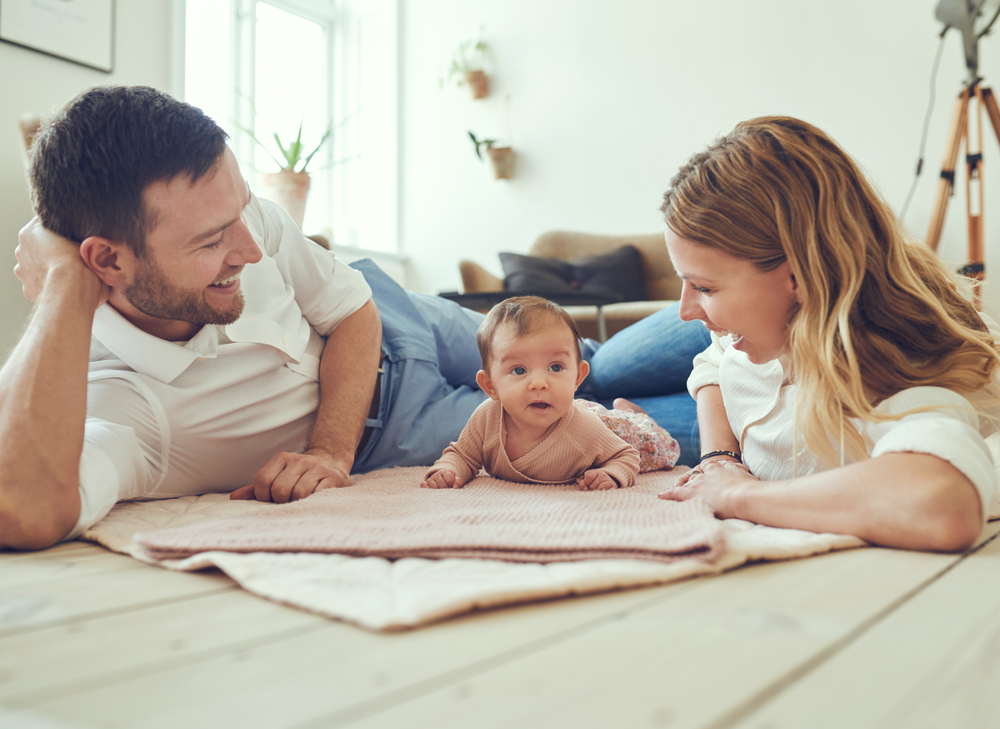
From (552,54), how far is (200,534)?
4.34 meters

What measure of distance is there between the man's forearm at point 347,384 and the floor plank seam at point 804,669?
0.91 m

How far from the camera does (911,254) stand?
0.98m

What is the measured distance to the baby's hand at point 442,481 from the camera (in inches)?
48.6

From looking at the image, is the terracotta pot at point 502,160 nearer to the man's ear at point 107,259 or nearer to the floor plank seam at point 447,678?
the man's ear at point 107,259

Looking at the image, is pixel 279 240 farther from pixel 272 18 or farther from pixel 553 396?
pixel 272 18

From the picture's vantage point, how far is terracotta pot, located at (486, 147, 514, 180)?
458cm

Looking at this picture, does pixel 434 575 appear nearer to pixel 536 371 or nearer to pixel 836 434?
pixel 836 434

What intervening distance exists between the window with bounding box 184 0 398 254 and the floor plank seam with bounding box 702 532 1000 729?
394 centimetres

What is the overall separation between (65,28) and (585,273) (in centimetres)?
253

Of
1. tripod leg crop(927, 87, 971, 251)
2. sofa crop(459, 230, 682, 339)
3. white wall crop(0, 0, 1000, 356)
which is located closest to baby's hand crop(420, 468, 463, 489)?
sofa crop(459, 230, 682, 339)

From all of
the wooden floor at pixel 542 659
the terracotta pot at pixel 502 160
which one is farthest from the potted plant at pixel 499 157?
the wooden floor at pixel 542 659

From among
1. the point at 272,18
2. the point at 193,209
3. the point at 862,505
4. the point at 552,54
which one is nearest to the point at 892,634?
the point at 862,505

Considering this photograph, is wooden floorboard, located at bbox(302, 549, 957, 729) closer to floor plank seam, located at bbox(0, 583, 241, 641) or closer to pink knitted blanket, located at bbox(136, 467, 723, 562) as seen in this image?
pink knitted blanket, located at bbox(136, 467, 723, 562)

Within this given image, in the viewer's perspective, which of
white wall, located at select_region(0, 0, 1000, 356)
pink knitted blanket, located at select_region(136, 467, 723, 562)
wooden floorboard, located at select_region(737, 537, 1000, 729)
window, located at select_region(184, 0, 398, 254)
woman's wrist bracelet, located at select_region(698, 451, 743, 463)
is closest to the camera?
wooden floorboard, located at select_region(737, 537, 1000, 729)
